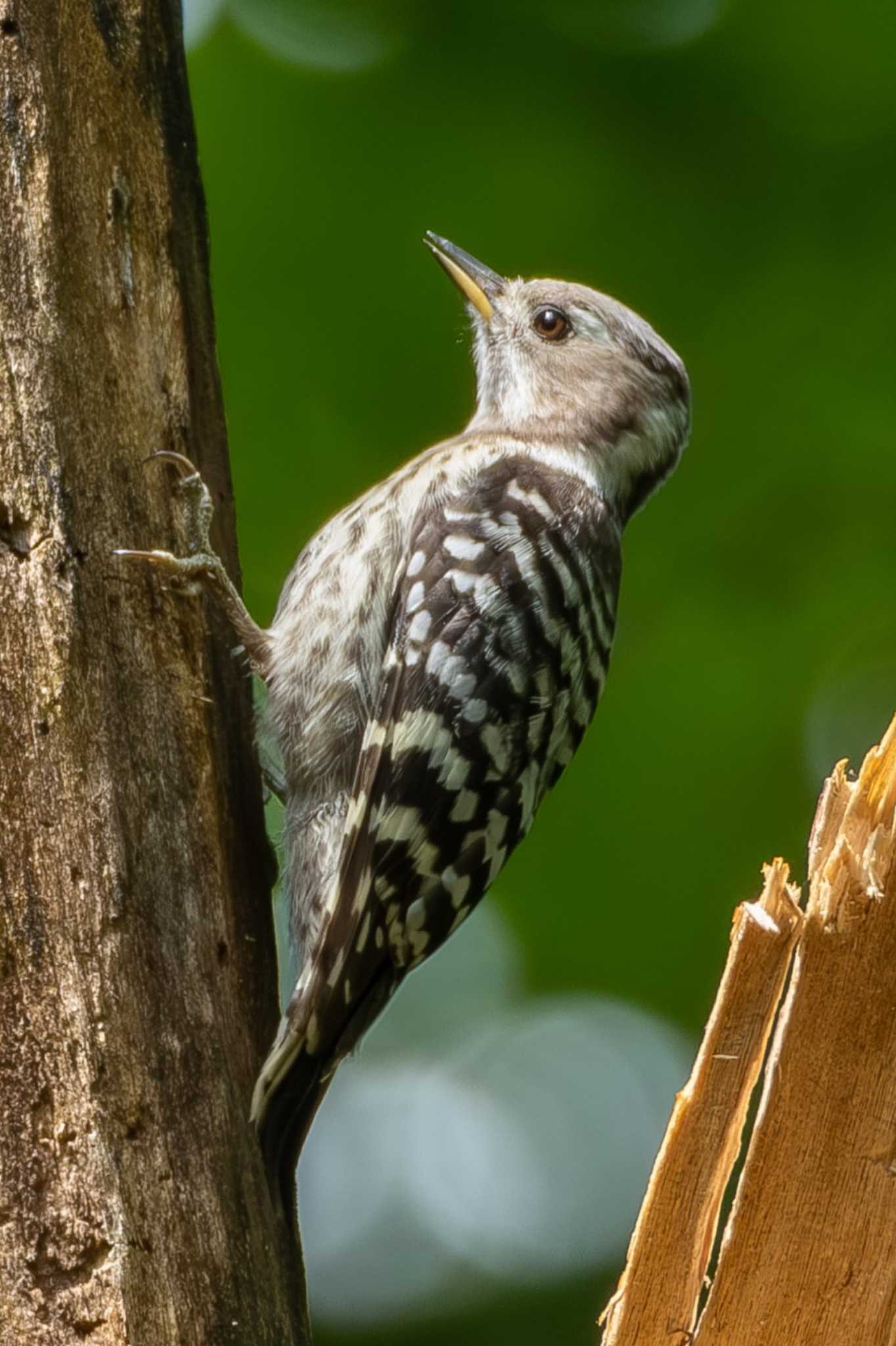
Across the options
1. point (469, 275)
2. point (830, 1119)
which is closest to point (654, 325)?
point (469, 275)

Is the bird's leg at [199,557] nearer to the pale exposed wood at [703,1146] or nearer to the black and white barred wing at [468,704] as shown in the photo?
the black and white barred wing at [468,704]

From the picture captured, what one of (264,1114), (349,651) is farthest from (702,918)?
(264,1114)

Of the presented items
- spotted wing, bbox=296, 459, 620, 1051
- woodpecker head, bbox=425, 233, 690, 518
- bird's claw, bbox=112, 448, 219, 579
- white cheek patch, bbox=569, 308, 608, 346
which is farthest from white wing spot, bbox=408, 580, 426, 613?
white cheek patch, bbox=569, 308, 608, 346

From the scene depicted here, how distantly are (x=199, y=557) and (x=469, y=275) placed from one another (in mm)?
1379

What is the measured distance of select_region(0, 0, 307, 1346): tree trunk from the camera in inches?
99.0

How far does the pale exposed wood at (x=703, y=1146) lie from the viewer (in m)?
2.33

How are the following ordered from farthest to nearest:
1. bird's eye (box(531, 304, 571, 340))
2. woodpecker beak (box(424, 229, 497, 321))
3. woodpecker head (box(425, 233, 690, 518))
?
bird's eye (box(531, 304, 571, 340)), woodpecker head (box(425, 233, 690, 518)), woodpecker beak (box(424, 229, 497, 321))

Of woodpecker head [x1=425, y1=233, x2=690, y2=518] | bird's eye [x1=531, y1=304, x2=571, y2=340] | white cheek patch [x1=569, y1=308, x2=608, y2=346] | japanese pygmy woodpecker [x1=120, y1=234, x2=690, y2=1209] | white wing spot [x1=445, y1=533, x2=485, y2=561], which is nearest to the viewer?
japanese pygmy woodpecker [x1=120, y1=234, x2=690, y2=1209]

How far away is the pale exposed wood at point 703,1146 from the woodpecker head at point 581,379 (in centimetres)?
225

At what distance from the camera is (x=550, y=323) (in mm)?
4801

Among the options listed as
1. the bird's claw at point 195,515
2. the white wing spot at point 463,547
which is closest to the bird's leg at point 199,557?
the bird's claw at point 195,515

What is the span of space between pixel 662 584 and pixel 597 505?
0.85 ft

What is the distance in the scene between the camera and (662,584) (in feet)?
13.8

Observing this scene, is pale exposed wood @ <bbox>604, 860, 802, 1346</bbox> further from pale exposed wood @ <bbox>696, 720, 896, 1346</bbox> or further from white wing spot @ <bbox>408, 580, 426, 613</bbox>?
white wing spot @ <bbox>408, 580, 426, 613</bbox>
